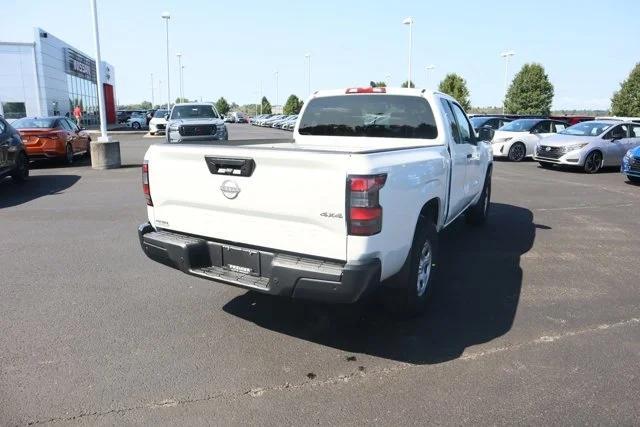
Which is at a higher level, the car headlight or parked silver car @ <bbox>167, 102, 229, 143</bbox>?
parked silver car @ <bbox>167, 102, 229, 143</bbox>

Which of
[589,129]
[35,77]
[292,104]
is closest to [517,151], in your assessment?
[589,129]

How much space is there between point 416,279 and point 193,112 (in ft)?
55.6

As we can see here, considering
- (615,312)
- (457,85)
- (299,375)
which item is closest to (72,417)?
(299,375)

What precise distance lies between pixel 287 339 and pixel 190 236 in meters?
1.10

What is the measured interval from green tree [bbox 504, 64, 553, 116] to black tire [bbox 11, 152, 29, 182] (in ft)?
152

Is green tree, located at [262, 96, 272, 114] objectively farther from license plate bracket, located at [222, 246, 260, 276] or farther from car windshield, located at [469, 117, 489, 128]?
license plate bracket, located at [222, 246, 260, 276]

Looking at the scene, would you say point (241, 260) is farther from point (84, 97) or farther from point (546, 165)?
point (84, 97)

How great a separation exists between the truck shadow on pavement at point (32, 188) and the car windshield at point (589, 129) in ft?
48.6

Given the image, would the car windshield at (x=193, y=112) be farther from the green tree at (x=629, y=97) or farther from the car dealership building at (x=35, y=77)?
the green tree at (x=629, y=97)

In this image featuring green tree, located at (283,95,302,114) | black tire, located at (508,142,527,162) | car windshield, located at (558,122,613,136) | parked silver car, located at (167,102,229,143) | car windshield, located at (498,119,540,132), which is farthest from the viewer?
green tree, located at (283,95,302,114)

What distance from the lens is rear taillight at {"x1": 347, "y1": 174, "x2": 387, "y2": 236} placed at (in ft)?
10.5

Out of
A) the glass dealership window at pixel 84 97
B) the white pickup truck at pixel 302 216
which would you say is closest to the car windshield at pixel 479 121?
the white pickup truck at pixel 302 216

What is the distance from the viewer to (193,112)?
19469 millimetres

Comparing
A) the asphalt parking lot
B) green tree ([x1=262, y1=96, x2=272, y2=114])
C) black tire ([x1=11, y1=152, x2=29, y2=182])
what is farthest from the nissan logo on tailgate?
green tree ([x1=262, y1=96, x2=272, y2=114])
